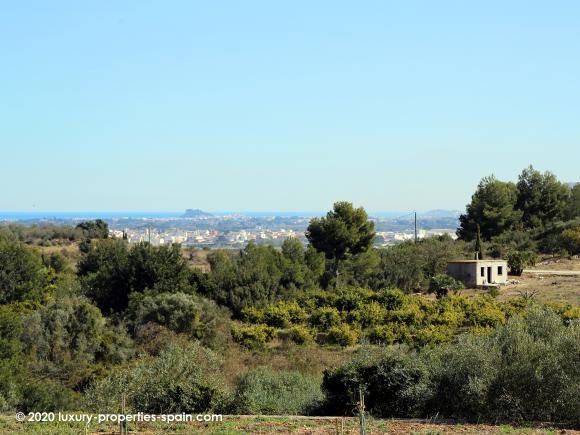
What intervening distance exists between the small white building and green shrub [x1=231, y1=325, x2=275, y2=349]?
479 inches

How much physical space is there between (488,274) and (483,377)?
80.1 ft

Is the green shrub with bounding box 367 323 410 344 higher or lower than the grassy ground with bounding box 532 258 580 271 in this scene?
lower

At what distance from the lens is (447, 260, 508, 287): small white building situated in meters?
36.8

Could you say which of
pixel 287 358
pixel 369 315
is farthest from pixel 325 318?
pixel 287 358

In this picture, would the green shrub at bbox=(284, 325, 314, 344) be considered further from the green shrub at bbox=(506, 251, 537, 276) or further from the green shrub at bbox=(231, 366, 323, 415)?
the green shrub at bbox=(506, 251, 537, 276)

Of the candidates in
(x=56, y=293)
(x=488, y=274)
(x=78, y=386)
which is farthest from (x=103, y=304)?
(x=488, y=274)

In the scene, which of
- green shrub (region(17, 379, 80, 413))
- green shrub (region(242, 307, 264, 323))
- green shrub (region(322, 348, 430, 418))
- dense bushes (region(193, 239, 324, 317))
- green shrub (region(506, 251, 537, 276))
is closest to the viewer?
green shrub (region(322, 348, 430, 418))

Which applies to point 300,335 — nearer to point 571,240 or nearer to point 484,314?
point 484,314

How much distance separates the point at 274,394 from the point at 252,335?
1130 cm

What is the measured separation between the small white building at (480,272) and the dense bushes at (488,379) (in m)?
21.5

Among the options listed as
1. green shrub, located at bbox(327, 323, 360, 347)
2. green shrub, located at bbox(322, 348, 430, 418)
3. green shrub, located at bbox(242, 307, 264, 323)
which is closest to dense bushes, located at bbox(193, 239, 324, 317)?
green shrub, located at bbox(242, 307, 264, 323)

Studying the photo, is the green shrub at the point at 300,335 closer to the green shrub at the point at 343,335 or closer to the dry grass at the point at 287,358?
the dry grass at the point at 287,358

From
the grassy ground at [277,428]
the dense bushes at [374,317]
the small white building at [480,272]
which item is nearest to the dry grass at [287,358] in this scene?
the dense bushes at [374,317]

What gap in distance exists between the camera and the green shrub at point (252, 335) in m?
27.8
